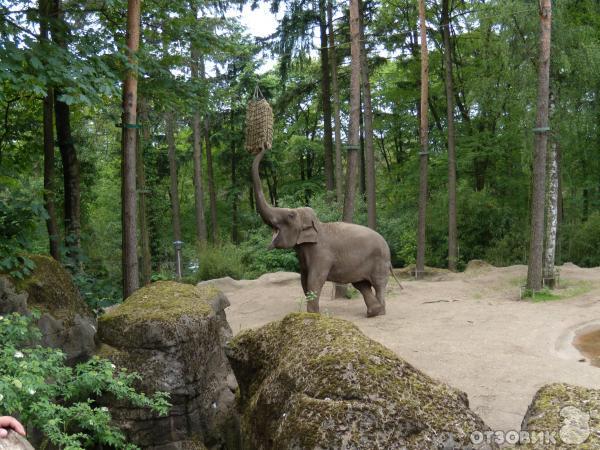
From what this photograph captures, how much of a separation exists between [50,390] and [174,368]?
5.41 feet

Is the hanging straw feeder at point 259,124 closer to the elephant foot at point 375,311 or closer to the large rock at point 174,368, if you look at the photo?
the elephant foot at point 375,311

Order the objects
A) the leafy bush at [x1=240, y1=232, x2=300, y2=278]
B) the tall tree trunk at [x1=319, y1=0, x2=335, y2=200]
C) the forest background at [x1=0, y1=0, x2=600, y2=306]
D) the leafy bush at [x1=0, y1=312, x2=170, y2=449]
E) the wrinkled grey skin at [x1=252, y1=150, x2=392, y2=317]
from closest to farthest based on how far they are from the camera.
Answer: the leafy bush at [x1=0, y1=312, x2=170, y2=449] < the forest background at [x1=0, y1=0, x2=600, y2=306] < the wrinkled grey skin at [x1=252, y1=150, x2=392, y2=317] < the leafy bush at [x1=240, y1=232, x2=300, y2=278] < the tall tree trunk at [x1=319, y1=0, x2=335, y2=200]

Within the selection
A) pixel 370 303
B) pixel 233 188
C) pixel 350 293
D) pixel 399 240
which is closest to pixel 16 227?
pixel 370 303

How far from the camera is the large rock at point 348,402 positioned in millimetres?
2797

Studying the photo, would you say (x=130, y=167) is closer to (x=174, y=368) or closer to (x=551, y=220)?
(x=174, y=368)

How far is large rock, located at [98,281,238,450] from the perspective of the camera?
17.9ft

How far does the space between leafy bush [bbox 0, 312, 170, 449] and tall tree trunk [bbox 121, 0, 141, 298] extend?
2.69m

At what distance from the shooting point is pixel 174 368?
5.63m

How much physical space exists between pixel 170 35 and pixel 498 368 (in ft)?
23.2

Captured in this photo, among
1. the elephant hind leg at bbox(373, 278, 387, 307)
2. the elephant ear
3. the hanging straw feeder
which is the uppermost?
the hanging straw feeder

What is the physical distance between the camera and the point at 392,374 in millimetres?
3125

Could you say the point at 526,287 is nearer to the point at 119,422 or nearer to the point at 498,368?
the point at 498,368

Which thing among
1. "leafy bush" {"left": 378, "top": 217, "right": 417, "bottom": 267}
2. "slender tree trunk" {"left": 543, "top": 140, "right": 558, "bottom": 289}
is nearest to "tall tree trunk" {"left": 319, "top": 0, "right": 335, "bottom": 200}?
"leafy bush" {"left": 378, "top": 217, "right": 417, "bottom": 267}

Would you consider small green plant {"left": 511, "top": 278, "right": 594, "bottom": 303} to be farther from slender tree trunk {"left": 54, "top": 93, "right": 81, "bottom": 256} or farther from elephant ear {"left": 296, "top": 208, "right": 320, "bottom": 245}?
slender tree trunk {"left": 54, "top": 93, "right": 81, "bottom": 256}
